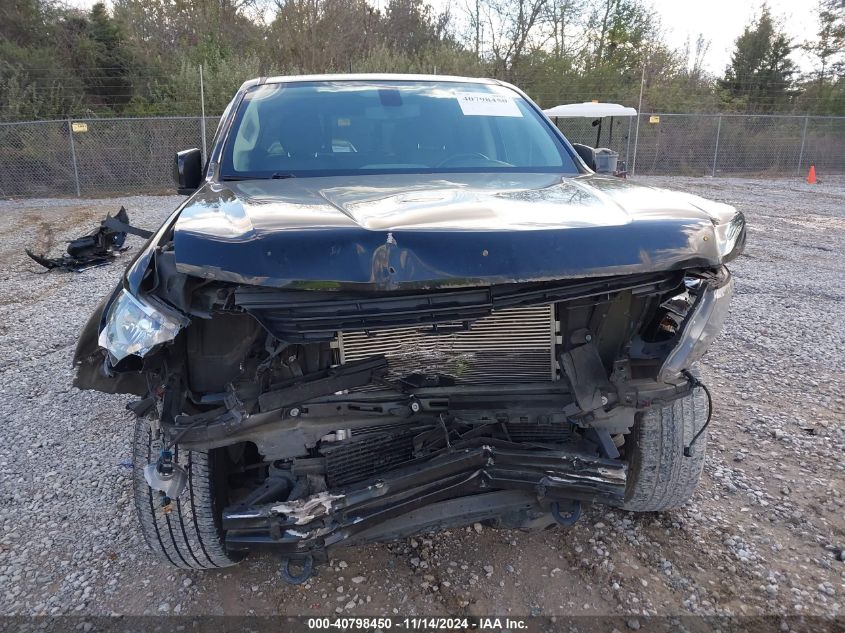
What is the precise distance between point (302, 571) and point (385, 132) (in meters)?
2.12

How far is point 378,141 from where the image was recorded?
3.08 metres

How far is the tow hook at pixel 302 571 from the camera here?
206cm

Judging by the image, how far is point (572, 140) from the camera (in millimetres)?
18016

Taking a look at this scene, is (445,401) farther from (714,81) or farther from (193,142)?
(714,81)

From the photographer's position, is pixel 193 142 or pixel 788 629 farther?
pixel 193 142

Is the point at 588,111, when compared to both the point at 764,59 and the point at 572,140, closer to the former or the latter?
the point at 572,140

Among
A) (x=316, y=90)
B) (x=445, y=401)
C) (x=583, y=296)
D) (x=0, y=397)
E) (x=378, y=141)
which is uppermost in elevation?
(x=316, y=90)

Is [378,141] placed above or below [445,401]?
above

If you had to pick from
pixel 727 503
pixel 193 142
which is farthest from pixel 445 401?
pixel 193 142

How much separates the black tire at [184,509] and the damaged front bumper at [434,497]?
20 centimetres

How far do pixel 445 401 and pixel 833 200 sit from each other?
14934 mm

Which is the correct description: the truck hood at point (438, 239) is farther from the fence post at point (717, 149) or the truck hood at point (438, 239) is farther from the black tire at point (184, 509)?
the fence post at point (717, 149)

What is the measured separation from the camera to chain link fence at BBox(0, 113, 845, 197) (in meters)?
15.1

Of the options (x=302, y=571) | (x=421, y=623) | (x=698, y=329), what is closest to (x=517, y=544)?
(x=421, y=623)
